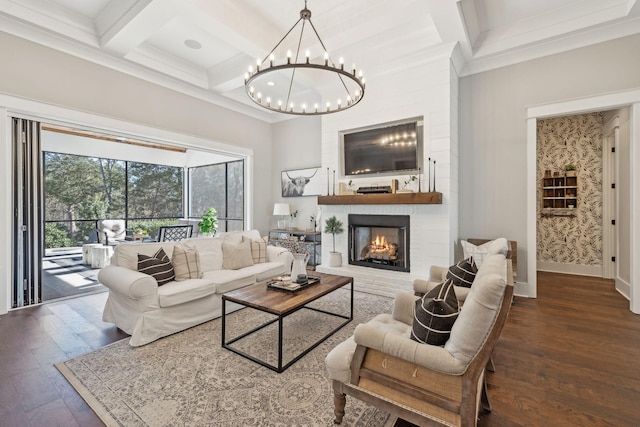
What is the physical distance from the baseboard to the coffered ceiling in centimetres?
385

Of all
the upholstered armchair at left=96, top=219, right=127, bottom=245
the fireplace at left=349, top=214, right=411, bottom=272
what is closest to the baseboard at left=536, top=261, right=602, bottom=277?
the fireplace at left=349, top=214, right=411, bottom=272

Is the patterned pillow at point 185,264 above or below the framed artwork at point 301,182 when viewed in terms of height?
below

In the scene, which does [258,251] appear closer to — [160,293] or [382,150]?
[160,293]

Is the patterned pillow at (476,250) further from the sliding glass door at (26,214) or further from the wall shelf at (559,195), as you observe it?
the sliding glass door at (26,214)

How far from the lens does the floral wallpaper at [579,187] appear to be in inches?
207

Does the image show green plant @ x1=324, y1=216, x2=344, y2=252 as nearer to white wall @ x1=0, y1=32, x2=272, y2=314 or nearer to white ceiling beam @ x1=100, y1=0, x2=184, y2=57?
white wall @ x1=0, y1=32, x2=272, y2=314

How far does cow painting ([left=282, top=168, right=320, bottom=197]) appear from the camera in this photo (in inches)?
241

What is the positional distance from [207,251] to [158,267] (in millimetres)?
801

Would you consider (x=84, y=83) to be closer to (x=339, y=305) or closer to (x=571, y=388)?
(x=339, y=305)

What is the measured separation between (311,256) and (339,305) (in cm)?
217

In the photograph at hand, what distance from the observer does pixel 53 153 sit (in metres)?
7.40

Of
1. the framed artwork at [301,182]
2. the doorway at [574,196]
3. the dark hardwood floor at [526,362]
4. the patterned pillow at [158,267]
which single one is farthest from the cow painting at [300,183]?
the doorway at [574,196]

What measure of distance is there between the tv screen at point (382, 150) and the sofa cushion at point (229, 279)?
2.47 metres

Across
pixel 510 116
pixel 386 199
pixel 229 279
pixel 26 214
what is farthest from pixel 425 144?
pixel 26 214
